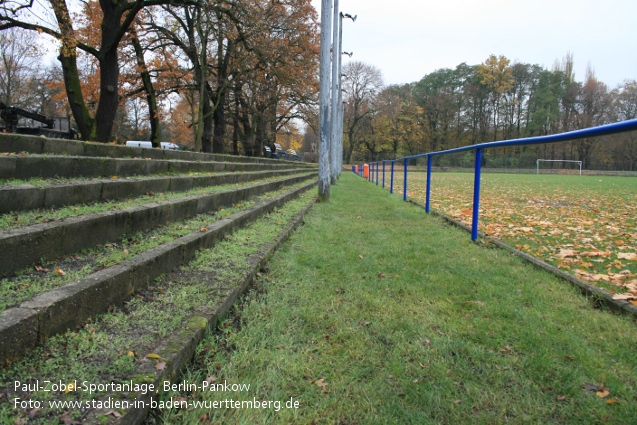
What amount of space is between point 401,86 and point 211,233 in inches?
2432

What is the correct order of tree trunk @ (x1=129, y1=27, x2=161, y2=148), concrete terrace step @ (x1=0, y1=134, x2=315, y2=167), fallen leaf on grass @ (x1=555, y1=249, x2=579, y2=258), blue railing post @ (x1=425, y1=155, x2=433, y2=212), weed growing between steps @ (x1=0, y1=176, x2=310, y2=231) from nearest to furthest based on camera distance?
weed growing between steps @ (x1=0, y1=176, x2=310, y2=231) → concrete terrace step @ (x1=0, y1=134, x2=315, y2=167) → fallen leaf on grass @ (x1=555, y1=249, x2=579, y2=258) → blue railing post @ (x1=425, y1=155, x2=433, y2=212) → tree trunk @ (x1=129, y1=27, x2=161, y2=148)

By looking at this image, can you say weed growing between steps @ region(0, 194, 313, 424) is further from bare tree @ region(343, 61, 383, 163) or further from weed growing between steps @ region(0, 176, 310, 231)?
bare tree @ region(343, 61, 383, 163)

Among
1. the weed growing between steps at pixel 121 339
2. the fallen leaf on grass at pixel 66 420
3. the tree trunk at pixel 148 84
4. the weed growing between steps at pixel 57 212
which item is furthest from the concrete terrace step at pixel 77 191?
the tree trunk at pixel 148 84

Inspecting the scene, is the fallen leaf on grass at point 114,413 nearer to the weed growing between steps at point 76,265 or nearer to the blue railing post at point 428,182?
the weed growing between steps at point 76,265

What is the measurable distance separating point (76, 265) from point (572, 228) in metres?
5.29

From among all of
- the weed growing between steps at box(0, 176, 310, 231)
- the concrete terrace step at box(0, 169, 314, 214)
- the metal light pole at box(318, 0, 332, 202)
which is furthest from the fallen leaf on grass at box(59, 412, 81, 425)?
the metal light pole at box(318, 0, 332, 202)

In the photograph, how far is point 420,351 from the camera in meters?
2.07

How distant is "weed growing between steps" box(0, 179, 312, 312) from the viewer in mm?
1706

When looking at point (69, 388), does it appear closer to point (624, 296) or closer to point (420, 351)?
point (420, 351)

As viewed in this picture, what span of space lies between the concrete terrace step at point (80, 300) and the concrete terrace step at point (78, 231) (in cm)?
36

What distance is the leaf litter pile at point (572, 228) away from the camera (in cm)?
334

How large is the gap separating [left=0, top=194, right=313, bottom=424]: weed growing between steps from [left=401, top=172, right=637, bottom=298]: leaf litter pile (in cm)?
278

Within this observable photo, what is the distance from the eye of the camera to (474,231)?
16.1 feet

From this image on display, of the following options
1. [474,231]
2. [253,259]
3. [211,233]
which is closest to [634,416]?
[253,259]
